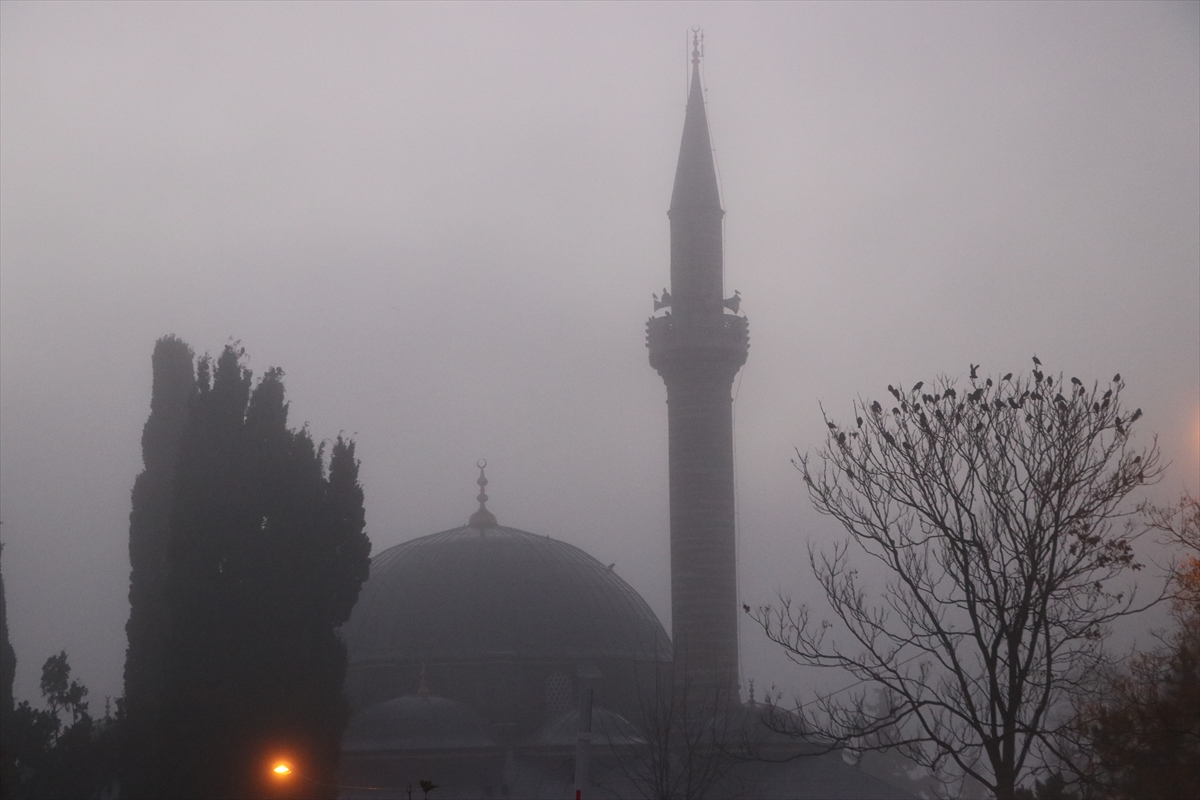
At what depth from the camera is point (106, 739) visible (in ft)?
84.9

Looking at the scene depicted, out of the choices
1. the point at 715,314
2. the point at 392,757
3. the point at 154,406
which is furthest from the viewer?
the point at 715,314

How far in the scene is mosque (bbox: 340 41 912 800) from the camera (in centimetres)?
3353

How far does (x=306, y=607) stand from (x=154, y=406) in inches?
295

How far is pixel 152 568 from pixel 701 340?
48.6 feet

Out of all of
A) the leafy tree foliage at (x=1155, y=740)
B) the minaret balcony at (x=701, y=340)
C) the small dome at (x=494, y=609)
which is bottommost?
the leafy tree foliage at (x=1155, y=740)

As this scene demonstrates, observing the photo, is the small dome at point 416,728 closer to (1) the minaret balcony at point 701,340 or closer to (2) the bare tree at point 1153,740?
(1) the minaret balcony at point 701,340

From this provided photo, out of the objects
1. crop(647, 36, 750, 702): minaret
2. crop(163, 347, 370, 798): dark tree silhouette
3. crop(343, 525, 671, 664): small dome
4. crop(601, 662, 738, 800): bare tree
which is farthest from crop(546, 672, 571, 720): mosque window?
crop(163, 347, 370, 798): dark tree silhouette

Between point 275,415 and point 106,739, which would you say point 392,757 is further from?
point 275,415

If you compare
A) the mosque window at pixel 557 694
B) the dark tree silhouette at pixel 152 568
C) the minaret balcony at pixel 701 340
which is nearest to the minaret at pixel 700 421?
the minaret balcony at pixel 701 340

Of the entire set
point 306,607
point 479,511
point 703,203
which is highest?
point 703,203

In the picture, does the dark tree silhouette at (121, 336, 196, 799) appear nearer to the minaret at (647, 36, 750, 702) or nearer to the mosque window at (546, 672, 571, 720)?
the minaret at (647, 36, 750, 702)

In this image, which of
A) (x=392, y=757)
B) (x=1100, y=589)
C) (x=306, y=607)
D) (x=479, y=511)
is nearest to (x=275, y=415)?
(x=306, y=607)

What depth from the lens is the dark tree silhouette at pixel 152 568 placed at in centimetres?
2338

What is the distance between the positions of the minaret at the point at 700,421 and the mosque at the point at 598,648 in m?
0.05
